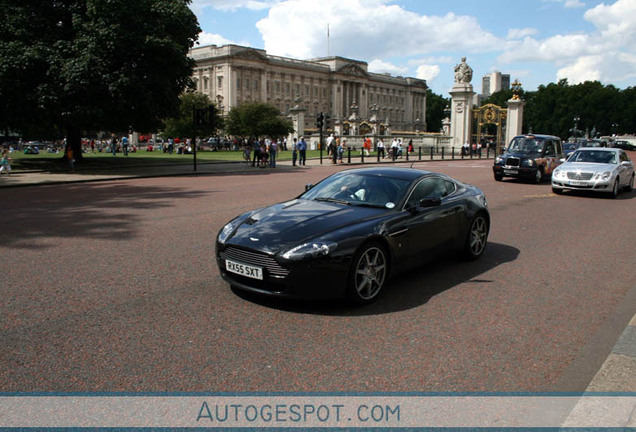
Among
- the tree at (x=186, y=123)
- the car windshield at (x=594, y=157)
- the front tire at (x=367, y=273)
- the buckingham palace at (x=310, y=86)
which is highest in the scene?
the buckingham palace at (x=310, y=86)

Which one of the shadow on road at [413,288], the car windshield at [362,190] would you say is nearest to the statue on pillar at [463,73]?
the shadow on road at [413,288]

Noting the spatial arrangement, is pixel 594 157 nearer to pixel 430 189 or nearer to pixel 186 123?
pixel 430 189

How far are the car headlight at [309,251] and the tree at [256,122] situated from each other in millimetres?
79932

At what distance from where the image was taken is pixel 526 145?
2278 cm

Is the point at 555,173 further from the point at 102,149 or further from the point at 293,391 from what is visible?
the point at 102,149

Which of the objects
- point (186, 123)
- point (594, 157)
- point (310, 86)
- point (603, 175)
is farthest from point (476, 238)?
point (310, 86)

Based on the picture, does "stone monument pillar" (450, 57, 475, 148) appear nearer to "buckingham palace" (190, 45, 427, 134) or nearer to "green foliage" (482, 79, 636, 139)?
"buckingham palace" (190, 45, 427, 134)

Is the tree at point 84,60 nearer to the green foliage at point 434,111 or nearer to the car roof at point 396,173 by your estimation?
the car roof at point 396,173

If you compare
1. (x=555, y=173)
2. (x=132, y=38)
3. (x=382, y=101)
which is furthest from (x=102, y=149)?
(x=382, y=101)

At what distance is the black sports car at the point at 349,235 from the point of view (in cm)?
553

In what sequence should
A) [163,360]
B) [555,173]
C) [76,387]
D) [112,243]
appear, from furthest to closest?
[555,173], [112,243], [163,360], [76,387]

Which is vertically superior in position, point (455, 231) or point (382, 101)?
point (382, 101)

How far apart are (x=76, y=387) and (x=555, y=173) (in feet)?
54.6

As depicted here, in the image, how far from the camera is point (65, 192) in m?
17.8
